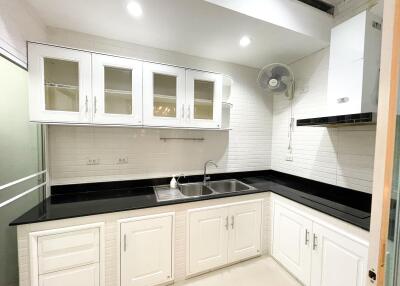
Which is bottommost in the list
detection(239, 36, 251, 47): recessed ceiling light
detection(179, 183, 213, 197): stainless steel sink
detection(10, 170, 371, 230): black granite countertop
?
detection(179, 183, 213, 197): stainless steel sink

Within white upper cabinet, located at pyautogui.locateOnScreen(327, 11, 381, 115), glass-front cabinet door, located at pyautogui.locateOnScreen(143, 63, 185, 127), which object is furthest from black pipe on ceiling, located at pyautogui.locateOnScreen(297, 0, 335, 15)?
glass-front cabinet door, located at pyautogui.locateOnScreen(143, 63, 185, 127)

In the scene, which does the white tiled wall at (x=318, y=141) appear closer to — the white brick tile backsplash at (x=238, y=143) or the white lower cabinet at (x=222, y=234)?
the white brick tile backsplash at (x=238, y=143)

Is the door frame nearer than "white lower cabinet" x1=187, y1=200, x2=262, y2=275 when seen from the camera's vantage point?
Yes

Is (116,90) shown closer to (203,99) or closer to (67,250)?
(203,99)

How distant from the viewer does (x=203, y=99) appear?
2066 millimetres

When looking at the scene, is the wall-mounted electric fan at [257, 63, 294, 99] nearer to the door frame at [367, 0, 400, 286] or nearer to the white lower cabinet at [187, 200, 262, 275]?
the white lower cabinet at [187, 200, 262, 275]

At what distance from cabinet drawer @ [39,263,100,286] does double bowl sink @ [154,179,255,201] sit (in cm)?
71

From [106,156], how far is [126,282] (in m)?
1.15

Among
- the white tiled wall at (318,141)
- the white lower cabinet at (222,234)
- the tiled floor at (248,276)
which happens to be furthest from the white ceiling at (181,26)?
the tiled floor at (248,276)

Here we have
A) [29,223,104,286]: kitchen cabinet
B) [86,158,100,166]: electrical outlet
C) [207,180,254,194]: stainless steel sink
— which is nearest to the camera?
[29,223,104,286]: kitchen cabinet

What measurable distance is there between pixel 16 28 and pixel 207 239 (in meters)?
2.30

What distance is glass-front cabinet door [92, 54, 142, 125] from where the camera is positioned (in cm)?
161

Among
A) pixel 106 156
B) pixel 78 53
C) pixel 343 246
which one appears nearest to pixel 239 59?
pixel 78 53

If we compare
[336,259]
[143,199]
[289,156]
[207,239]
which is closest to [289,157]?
[289,156]
